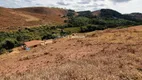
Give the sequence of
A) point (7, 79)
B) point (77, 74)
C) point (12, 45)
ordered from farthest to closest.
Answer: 1. point (12, 45)
2. point (7, 79)
3. point (77, 74)

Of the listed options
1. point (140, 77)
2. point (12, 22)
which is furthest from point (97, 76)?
point (12, 22)

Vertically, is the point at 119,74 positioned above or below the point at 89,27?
above

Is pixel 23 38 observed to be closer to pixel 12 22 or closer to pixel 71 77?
pixel 12 22

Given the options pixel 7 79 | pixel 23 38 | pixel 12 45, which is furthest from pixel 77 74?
pixel 23 38

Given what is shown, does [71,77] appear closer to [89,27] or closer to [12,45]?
[12,45]

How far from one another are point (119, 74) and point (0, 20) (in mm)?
144806

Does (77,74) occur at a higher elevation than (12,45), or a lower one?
higher

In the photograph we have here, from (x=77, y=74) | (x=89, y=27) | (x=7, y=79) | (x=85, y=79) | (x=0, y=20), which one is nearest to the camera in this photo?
(x=85, y=79)

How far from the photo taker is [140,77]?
829 cm

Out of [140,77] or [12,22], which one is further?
[12,22]

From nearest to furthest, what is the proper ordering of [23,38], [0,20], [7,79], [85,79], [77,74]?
1. [85,79]
2. [77,74]
3. [7,79]
4. [23,38]
5. [0,20]

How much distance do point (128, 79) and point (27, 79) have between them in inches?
162

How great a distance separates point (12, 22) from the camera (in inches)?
5655

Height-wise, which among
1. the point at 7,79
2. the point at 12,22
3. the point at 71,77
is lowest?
the point at 12,22
